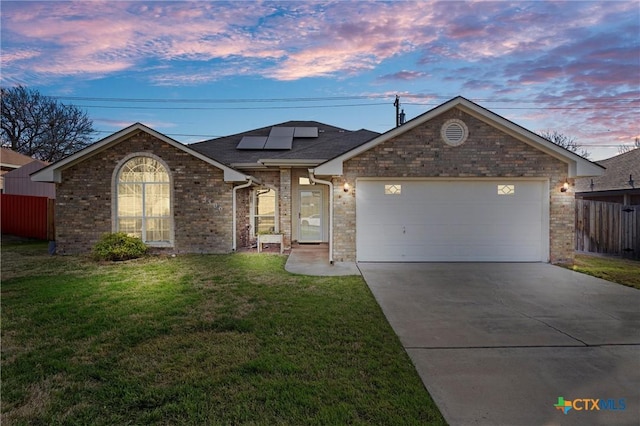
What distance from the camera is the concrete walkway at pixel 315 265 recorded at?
28.8 ft

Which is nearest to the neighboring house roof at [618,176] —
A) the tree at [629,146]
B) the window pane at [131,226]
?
the window pane at [131,226]

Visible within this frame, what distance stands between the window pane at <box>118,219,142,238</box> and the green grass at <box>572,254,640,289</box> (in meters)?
13.0

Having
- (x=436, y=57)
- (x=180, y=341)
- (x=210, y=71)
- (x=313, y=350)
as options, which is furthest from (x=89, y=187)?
(x=436, y=57)

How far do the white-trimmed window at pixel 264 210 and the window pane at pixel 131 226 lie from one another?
13.1ft

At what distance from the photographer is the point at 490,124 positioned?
1004cm

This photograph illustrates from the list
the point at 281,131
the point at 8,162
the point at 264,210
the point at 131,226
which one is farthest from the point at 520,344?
the point at 8,162

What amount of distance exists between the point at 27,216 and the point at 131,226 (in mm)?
7976

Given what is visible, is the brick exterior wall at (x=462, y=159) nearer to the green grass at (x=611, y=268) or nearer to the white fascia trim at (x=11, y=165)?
the green grass at (x=611, y=268)

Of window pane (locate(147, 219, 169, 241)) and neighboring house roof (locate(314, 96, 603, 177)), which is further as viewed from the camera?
window pane (locate(147, 219, 169, 241))

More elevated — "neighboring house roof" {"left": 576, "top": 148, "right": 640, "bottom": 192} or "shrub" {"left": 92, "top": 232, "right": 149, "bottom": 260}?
"neighboring house roof" {"left": 576, "top": 148, "right": 640, "bottom": 192}

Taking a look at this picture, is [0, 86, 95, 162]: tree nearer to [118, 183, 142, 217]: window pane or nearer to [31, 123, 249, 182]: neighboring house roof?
[31, 123, 249, 182]: neighboring house roof

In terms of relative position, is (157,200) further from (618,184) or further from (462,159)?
(618,184)

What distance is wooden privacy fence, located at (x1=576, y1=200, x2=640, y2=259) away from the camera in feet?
37.8

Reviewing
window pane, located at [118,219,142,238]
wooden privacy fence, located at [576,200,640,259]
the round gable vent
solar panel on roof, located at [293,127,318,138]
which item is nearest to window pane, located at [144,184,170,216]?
window pane, located at [118,219,142,238]
